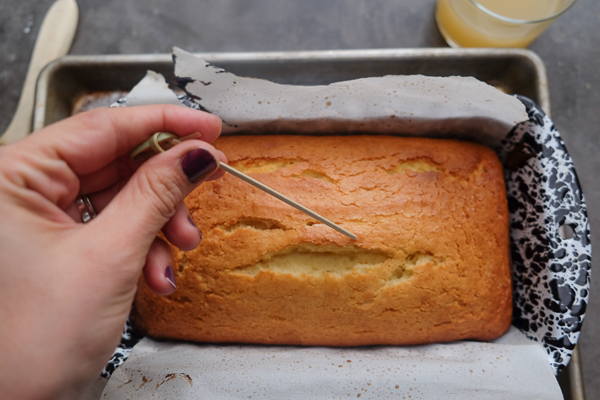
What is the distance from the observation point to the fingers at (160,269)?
120 cm

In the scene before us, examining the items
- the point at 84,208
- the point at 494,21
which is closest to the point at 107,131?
the point at 84,208

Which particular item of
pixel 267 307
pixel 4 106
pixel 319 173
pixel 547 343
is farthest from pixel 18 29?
pixel 547 343

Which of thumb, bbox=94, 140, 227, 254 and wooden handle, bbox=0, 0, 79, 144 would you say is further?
wooden handle, bbox=0, 0, 79, 144

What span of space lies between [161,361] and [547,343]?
139 centimetres

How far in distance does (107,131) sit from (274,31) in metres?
1.24

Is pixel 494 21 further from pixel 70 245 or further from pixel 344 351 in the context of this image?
pixel 70 245

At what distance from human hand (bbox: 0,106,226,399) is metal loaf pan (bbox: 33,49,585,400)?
726mm

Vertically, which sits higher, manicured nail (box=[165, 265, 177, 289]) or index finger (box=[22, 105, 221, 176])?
index finger (box=[22, 105, 221, 176])

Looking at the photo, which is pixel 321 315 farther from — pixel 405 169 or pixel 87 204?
pixel 87 204

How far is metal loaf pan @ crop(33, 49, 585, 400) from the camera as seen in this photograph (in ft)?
5.55

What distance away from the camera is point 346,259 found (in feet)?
4.54

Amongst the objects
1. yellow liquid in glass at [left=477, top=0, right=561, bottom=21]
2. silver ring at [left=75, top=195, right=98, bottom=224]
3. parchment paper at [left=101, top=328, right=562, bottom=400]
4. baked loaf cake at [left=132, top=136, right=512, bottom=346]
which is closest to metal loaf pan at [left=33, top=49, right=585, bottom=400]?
yellow liquid in glass at [left=477, top=0, right=561, bottom=21]

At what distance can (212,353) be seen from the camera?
1.41 metres

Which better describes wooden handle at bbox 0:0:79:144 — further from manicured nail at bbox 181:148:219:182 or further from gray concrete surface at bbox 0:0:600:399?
manicured nail at bbox 181:148:219:182
